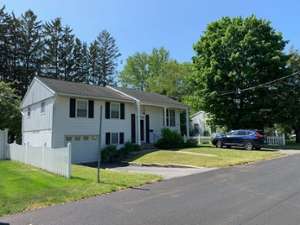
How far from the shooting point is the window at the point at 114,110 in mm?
26203

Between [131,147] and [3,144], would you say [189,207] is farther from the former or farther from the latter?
[3,144]

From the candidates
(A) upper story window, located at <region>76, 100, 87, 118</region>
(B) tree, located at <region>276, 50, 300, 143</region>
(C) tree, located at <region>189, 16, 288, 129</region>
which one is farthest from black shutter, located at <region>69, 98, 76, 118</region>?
(B) tree, located at <region>276, 50, 300, 143</region>

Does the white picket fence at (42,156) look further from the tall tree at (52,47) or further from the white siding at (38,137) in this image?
the tall tree at (52,47)

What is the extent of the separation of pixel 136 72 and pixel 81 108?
130 feet

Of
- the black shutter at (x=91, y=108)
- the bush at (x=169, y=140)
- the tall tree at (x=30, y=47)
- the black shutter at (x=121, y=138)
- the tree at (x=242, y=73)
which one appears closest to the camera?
the black shutter at (x=91, y=108)

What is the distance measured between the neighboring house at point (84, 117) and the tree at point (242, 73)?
742 centimetres

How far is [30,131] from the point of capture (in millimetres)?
27219

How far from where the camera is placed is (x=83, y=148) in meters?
24.0

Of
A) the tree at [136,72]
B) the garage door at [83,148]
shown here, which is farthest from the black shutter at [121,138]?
the tree at [136,72]

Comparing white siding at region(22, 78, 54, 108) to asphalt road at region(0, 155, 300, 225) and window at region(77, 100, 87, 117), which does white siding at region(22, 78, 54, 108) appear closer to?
window at region(77, 100, 87, 117)

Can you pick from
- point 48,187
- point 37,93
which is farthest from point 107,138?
point 48,187

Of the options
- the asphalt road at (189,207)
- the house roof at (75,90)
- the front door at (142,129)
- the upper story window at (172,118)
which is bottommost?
the asphalt road at (189,207)

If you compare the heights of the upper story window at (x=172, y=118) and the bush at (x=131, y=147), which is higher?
the upper story window at (x=172, y=118)

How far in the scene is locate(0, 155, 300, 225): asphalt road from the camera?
23.1 ft
